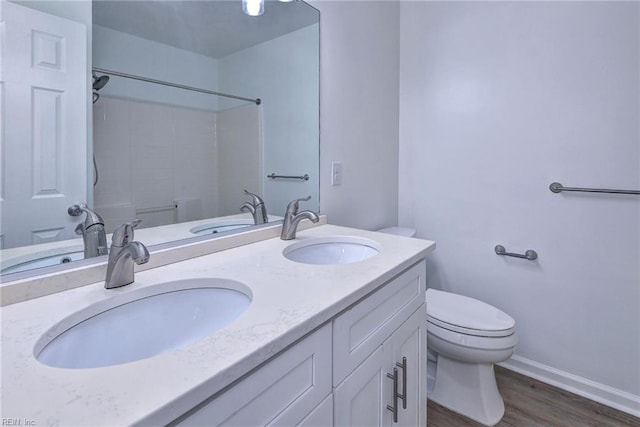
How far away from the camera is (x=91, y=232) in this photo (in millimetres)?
817

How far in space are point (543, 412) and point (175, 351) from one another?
166cm

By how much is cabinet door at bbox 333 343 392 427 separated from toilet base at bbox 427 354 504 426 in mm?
695

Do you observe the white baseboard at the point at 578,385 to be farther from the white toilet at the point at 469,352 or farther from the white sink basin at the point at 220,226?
the white sink basin at the point at 220,226

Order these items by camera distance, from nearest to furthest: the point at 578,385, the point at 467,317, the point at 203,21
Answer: the point at 203,21 → the point at 467,317 → the point at 578,385

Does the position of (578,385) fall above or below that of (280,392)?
below

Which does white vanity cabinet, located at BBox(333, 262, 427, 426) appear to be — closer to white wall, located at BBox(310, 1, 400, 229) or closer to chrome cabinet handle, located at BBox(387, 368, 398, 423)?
chrome cabinet handle, located at BBox(387, 368, 398, 423)

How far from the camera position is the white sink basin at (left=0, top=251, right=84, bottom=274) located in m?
0.70

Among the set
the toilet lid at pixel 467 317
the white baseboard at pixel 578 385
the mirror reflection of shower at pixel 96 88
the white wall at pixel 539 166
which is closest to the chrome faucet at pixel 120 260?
the mirror reflection of shower at pixel 96 88

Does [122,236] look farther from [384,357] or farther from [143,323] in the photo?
[384,357]

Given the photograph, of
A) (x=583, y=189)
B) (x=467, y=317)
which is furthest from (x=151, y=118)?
(x=583, y=189)

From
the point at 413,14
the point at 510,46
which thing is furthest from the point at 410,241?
the point at 413,14

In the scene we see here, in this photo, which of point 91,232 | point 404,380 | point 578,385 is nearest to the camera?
point 91,232

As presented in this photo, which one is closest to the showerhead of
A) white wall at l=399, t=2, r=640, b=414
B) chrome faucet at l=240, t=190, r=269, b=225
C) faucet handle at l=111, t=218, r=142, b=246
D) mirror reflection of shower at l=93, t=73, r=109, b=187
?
mirror reflection of shower at l=93, t=73, r=109, b=187

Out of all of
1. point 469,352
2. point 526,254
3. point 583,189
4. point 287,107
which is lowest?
point 469,352
